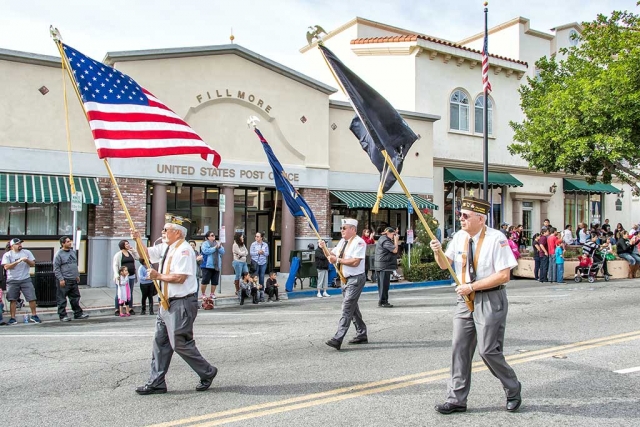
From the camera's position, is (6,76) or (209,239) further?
(6,76)

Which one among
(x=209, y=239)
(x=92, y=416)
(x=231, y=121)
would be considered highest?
(x=231, y=121)

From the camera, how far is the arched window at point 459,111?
25.9 meters

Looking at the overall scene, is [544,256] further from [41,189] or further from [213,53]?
[41,189]

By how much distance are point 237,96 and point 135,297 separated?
25.4ft

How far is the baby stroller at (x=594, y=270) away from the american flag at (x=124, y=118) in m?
15.2

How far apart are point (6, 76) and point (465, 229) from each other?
1507cm

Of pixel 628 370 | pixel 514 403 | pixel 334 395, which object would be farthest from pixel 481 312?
pixel 628 370

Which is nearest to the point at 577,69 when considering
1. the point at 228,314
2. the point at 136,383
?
the point at 228,314

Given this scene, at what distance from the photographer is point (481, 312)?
17.3 ft

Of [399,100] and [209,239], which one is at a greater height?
[399,100]

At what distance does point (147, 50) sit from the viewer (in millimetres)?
17766

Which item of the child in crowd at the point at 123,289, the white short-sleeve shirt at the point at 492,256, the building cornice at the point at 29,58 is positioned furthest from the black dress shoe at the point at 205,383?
the building cornice at the point at 29,58

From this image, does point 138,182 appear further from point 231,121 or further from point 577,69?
point 577,69

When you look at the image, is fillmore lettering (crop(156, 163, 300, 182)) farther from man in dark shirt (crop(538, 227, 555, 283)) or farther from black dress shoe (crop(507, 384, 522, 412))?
black dress shoe (crop(507, 384, 522, 412))
